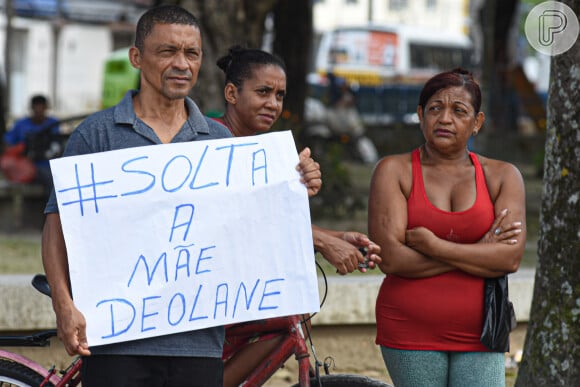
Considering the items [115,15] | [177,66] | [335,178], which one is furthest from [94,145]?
[115,15]

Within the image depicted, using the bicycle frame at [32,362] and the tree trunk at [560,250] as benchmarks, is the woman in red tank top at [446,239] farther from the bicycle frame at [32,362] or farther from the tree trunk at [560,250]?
the bicycle frame at [32,362]

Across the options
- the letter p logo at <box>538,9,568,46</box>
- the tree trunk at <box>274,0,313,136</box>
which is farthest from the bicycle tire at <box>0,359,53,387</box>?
the tree trunk at <box>274,0,313,136</box>

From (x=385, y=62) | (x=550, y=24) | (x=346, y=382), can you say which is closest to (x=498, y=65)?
(x=385, y=62)

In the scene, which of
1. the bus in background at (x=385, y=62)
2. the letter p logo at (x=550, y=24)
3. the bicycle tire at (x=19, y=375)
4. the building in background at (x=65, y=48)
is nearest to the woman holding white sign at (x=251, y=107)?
the bicycle tire at (x=19, y=375)

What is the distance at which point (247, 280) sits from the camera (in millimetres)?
3475

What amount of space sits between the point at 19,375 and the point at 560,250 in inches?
87.1

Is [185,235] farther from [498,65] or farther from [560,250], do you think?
[498,65]

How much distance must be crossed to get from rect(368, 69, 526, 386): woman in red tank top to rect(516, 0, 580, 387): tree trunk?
0.84m

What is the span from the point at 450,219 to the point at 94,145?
121cm

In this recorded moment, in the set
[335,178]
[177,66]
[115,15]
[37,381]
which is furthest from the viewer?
[115,15]

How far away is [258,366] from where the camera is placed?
4102 mm

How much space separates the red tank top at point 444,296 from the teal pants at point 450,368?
0.10 feet

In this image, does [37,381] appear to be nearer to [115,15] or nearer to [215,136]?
[215,136]

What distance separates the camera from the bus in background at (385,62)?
26438 mm
